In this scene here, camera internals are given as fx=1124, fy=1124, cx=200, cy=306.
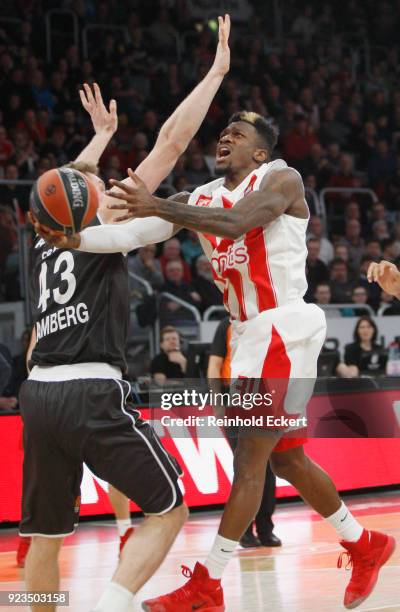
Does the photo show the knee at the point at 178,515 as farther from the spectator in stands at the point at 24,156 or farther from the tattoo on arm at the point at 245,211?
the spectator in stands at the point at 24,156

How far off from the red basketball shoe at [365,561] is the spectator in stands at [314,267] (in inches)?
350

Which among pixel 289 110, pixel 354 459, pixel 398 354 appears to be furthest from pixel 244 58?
pixel 354 459

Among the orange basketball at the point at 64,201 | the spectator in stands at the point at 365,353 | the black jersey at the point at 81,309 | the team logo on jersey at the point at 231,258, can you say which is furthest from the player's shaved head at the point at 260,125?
the spectator in stands at the point at 365,353

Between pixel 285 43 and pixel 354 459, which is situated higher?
pixel 285 43

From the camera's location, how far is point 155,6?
20375 mm

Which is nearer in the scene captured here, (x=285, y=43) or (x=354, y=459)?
(x=354, y=459)

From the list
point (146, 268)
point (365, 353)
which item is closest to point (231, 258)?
point (365, 353)

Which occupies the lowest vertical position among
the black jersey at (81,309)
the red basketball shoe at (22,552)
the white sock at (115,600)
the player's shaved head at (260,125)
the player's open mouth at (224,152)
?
the red basketball shoe at (22,552)

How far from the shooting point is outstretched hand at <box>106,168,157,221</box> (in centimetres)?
512

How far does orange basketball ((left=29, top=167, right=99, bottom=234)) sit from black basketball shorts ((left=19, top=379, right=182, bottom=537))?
2.44 feet

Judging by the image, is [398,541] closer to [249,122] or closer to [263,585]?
[263,585]

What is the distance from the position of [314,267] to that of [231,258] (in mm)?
9307

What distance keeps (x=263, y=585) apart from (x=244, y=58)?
15.0m

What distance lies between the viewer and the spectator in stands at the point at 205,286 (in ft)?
47.4
